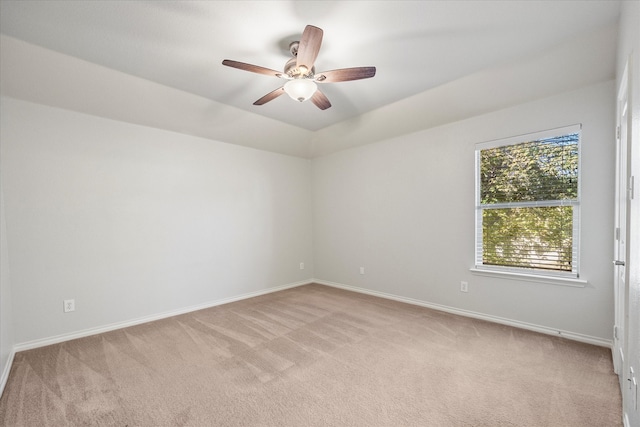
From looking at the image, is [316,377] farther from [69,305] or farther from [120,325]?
[69,305]

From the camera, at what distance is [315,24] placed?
2033mm

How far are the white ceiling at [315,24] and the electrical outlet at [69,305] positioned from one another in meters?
2.41

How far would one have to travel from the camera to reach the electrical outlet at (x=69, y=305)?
9.39 feet

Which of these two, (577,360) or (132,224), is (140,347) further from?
(577,360)

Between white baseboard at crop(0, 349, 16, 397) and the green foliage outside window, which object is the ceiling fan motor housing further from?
white baseboard at crop(0, 349, 16, 397)

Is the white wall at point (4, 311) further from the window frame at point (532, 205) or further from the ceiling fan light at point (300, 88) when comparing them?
the window frame at point (532, 205)

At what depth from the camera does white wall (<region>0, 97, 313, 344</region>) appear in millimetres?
2689

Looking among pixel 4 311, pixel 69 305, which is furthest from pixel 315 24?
pixel 69 305

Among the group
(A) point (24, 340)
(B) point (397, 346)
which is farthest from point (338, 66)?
(A) point (24, 340)

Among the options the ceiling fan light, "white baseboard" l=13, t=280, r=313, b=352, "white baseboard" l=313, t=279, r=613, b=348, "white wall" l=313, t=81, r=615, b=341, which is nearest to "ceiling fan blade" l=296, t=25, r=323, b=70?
the ceiling fan light

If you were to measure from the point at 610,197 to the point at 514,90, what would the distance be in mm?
1324

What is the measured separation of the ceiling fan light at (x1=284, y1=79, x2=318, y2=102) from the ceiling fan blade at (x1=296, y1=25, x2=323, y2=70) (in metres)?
0.12

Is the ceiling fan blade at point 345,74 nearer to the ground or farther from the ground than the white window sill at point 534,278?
farther from the ground

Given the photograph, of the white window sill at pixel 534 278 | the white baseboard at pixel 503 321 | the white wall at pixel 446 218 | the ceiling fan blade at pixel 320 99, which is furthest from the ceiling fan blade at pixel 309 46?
the white baseboard at pixel 503 321
